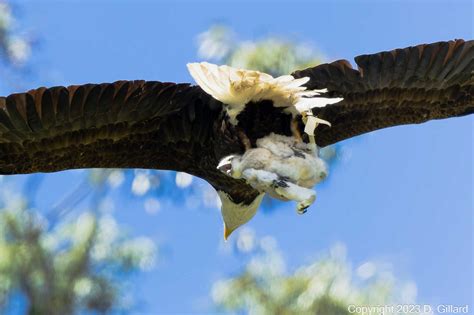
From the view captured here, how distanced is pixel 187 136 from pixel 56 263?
3.00 m

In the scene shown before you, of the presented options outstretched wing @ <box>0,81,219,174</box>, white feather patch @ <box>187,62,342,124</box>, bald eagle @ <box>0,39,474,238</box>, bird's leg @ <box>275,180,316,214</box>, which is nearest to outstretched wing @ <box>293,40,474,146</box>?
bald eagle @ <box>0,39,474,238</box>

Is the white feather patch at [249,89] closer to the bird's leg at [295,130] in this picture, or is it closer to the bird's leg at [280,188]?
the bird's leg at [295,130]

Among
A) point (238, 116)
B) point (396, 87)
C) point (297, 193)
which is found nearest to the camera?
point (297, 193)

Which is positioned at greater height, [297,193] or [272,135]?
[272,135]

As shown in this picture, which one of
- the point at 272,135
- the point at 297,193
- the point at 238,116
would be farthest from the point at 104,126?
the point at 297,193

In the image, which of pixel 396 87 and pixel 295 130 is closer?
pixel 295 130

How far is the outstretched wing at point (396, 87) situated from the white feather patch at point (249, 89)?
0.21 m

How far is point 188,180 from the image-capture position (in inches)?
399

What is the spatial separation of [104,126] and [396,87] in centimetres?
169

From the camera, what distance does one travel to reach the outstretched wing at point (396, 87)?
643 cm

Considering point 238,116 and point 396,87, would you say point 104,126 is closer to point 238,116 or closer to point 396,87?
point 238,116

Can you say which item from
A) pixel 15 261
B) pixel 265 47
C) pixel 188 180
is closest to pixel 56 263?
pixel 15 261

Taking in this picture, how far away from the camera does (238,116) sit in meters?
6.26

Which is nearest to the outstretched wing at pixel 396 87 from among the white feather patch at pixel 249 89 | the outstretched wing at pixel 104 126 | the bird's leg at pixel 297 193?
the white feather patch at pixel 249 89
